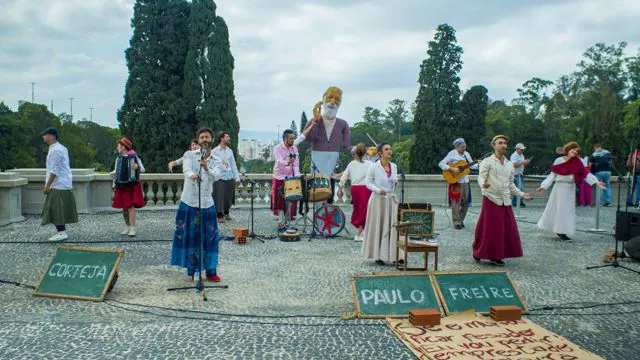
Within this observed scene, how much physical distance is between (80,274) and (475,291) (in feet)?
15.1

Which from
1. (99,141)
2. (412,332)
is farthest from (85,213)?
(99,141)

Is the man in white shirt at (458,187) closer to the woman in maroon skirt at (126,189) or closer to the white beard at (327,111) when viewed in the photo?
the white beard at (327,111)

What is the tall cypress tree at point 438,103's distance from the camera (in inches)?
1470

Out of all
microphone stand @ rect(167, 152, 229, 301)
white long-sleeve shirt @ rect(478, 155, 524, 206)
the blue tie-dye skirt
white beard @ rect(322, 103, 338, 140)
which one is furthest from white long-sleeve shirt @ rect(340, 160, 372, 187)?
microphone stand @ rect(167, 152, 229, 301)

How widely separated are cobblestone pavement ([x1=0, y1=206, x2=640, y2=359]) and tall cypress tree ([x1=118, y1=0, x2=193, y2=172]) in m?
20.6

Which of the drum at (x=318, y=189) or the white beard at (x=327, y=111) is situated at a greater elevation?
the white beard at (x=327, y=111)

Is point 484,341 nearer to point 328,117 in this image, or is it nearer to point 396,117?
point 328,117

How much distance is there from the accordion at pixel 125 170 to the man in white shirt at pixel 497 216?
642cm

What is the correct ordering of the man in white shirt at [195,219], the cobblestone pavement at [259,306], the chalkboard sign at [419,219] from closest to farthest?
the cobblestone pavement at [259,306] → the man in white shirt at [195,219] → the chalkboard sign at [419,219]

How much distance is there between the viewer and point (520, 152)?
52.6 feet

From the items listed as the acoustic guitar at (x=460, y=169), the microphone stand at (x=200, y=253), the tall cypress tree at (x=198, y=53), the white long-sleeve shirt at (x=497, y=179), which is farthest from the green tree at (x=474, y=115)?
the microphone stand at (x=200, y=253)

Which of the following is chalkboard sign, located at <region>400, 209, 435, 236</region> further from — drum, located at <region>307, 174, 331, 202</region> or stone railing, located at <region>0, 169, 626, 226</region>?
stone railing, located at <region>0, 169, 626, 226</region>

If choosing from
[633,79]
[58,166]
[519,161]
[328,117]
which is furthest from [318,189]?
[633,79]

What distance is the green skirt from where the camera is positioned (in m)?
10.1
